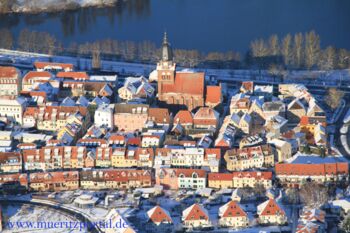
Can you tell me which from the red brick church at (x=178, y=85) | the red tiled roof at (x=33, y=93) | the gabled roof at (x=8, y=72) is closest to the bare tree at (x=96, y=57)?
the gabled roof at (x=8, y=72)

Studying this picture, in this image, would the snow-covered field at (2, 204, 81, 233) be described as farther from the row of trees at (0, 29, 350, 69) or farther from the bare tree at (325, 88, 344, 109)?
the row of trees at (0, 29, 350, 69)

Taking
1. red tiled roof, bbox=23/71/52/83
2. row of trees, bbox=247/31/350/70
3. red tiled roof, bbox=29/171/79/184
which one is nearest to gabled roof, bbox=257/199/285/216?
red tiled roof, bbox=29/171/79/184

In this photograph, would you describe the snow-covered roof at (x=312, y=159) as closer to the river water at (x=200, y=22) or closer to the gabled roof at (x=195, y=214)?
the gabled roof at (x=195, y=214)

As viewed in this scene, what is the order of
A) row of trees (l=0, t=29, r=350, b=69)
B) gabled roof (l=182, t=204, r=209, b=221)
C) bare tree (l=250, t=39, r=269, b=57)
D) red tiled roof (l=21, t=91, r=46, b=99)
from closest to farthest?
1. gabled roof (l=182, t=204, r=209, b=221)
2. red tiled roof (l=21, t=91, r=46, b=99)
3. row of trees (l=0, t=29, r=350, b=69)
4. bare tree (l=250, t=39, r=269, b=57)

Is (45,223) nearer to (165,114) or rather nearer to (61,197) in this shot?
(61,197)

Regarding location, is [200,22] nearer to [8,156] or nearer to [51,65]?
[51,65]

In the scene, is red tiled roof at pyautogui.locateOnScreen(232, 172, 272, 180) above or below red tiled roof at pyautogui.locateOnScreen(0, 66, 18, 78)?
below

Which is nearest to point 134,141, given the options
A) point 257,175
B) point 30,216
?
point 257,175
